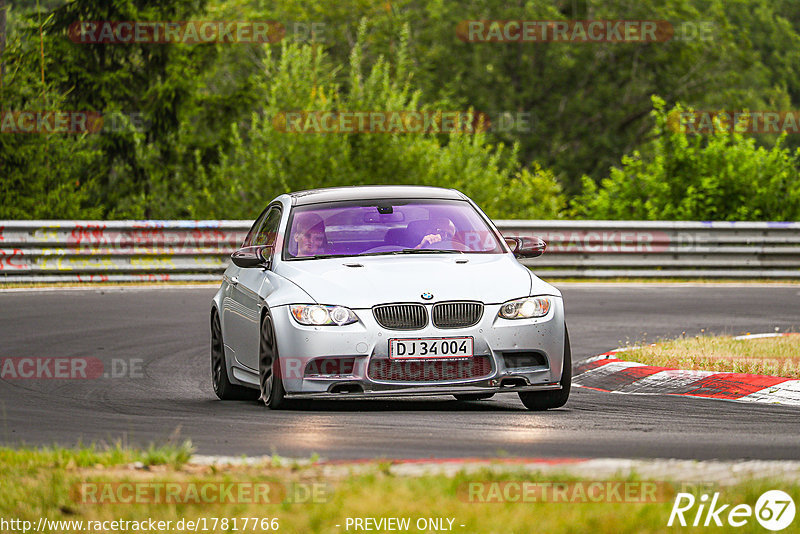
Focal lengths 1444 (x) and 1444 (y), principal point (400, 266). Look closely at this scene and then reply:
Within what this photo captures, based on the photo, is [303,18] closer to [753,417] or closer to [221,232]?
[221,232]

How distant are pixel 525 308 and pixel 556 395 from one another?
70 centimetres

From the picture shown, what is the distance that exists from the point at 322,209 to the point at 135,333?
5.38 metres

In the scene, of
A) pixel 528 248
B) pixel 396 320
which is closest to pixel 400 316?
pixel 396 320

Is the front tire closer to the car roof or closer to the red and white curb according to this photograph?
the car roof

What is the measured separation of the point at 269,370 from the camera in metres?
9.55

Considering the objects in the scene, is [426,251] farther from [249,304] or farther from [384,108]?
[384,108]

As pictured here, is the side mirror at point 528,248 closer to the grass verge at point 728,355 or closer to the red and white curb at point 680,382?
the red and white curb at point 680,382

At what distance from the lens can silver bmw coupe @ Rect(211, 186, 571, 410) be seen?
29.8ft

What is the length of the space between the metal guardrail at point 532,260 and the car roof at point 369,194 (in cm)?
1220

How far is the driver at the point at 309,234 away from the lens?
10.2 m

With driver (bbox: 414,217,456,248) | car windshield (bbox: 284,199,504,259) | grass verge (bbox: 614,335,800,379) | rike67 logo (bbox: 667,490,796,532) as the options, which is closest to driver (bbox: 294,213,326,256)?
car windshield (bbox: 284,199,504,259)

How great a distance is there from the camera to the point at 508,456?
22.5ft

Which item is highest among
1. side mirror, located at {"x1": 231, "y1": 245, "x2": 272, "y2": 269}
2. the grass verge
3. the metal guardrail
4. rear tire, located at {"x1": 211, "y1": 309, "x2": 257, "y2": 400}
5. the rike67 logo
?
side mirror, located at {"x1": 231, "y1": 245, "x2": 272, "y2": 269}

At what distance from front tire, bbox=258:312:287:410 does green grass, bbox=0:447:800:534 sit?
278 cm
